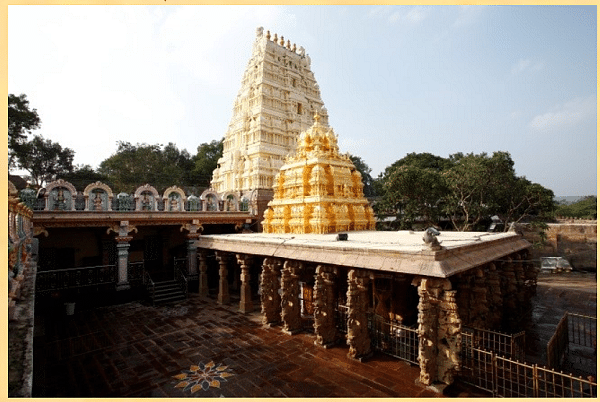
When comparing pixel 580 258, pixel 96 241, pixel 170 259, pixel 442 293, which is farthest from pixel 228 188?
pixel 580 258

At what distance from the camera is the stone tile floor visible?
6.79 metres

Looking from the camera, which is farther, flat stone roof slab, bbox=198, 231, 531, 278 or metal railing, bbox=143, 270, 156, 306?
metal railing, bbox=143, 270, 156, 306

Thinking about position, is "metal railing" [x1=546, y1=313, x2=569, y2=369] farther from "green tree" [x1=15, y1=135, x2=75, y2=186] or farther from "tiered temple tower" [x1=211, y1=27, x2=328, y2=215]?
"green tree" [x1=15, y1=135, x2=75, y2=186]

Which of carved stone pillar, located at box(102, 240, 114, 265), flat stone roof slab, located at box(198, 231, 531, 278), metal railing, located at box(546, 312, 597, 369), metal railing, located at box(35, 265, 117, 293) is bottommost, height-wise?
metal railing, located at box(546, 312, 597, 369)

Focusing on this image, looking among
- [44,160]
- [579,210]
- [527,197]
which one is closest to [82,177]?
[44,160]

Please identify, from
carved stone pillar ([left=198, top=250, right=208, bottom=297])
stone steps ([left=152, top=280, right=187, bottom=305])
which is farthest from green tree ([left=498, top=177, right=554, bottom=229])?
stone steps ([left=152, top=280, right=187, bottom=305])

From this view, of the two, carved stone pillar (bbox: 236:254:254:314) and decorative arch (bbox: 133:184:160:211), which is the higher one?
decorative arch (bbox: 133:184:160:211)

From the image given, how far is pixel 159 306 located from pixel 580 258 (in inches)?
1265

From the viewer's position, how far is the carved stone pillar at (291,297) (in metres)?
9.77

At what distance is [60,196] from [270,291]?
9.81 metres

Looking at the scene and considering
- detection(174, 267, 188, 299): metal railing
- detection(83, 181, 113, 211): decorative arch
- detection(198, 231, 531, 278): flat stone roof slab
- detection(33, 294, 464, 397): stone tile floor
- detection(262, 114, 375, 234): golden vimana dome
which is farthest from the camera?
detection(174, 267, 188, 299): metal railing

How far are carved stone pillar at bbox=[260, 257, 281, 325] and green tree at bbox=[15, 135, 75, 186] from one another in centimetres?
3069

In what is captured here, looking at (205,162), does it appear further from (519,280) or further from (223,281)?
(519,280)

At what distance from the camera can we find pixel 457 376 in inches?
275
